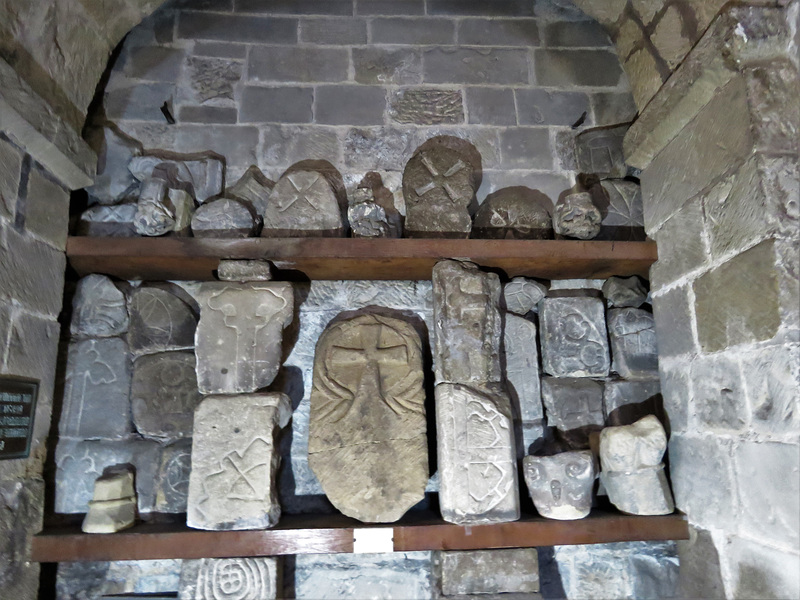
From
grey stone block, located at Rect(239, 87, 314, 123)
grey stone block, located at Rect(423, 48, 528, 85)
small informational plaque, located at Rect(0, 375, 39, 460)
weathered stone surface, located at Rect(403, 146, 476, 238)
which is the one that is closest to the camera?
small informational plaque, located at Rect(0, 375, 39, 460)

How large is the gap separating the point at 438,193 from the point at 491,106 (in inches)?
26.3

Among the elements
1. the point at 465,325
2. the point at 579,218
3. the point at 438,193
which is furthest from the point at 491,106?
the point at 465,325

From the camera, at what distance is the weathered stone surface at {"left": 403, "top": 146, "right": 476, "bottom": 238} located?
Result: 2.44 m

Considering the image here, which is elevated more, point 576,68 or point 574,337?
point 576,68

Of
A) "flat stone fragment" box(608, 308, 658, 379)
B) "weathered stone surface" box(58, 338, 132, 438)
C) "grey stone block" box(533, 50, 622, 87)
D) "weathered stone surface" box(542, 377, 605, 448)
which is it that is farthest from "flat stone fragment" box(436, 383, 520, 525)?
"grey stone block" box(533, 50, 622, 87)

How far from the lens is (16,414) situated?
6.44ft

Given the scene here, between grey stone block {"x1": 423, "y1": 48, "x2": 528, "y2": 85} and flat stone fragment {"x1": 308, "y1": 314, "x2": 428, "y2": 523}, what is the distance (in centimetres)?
138

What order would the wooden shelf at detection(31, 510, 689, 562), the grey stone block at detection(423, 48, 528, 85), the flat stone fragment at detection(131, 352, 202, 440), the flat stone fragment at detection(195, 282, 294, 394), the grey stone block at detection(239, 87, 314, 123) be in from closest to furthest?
the wooden shelf at detection(31, 510, 689, 562) < the flat stone fragment at detection(195, 282, 294, 394) < the flat stone fragment at detection(131, 352, 202, 440) < the grey stone block at detection(239, 87, 314, 123) < the grey stone block at detection(423, 48, 528, 85)

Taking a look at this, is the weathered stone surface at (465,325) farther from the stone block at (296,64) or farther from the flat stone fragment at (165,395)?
the stone block at (296,64)

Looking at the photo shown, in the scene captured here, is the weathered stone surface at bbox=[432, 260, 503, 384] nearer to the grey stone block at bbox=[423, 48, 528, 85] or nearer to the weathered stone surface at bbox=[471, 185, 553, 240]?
the weathered stone surface at bbox=[471, 185, 553, 240]

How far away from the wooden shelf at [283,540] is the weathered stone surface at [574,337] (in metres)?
0.68

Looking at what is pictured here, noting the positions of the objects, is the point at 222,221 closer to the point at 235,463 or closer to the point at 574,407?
the point at 235,463

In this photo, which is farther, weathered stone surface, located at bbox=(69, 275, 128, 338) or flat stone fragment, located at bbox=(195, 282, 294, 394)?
weathered stone surface, located at bbox=(69, 275, 128, 338)

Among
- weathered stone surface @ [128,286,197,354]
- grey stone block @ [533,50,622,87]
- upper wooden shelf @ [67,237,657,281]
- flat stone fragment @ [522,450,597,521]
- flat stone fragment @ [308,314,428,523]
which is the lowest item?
flat stone fragment @ [522,450,597,521]
